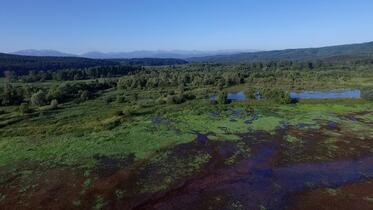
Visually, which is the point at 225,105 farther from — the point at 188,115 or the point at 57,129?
the point at 57,129

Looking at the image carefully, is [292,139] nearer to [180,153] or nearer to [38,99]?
[180,153]

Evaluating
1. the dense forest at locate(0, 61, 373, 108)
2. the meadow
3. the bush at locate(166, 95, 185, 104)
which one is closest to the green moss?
the meadow

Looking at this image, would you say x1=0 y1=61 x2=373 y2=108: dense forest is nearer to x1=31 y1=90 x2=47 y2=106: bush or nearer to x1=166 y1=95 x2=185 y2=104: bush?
x1=166 y1=95 x2=185 y2=104: bush

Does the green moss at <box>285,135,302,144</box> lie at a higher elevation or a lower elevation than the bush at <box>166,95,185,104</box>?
higher

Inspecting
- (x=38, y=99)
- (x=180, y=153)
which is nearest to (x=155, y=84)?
(x=38, y=99)

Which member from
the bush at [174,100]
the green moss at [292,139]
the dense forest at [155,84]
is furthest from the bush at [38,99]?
the green moss at [292,139]

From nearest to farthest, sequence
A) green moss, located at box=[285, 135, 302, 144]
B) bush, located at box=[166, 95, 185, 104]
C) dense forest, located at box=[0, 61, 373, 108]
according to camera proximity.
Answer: green moss, located at box=[285, 135, 302, 144]
bush, located at box=[166, 95, 185, 104]
dense forest, located at box=[0, 61, 373, 108]

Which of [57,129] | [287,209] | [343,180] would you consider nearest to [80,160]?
[57,129]

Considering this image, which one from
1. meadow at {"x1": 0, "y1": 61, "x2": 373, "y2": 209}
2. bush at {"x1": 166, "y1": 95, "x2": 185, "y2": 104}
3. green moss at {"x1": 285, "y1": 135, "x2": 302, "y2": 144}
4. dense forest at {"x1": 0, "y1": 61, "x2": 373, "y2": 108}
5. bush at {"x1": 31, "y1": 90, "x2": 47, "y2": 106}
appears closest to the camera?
meadow at {"x1": 0, "y1": 61, "x2": 373, "y2": 209}

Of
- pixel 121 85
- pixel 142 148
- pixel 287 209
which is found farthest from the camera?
pixel 121 85

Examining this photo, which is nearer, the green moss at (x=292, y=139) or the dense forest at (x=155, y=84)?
the green moss at (x=292, y=139)

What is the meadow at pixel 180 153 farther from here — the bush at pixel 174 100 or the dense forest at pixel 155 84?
the dense forest at pixel 155 84
